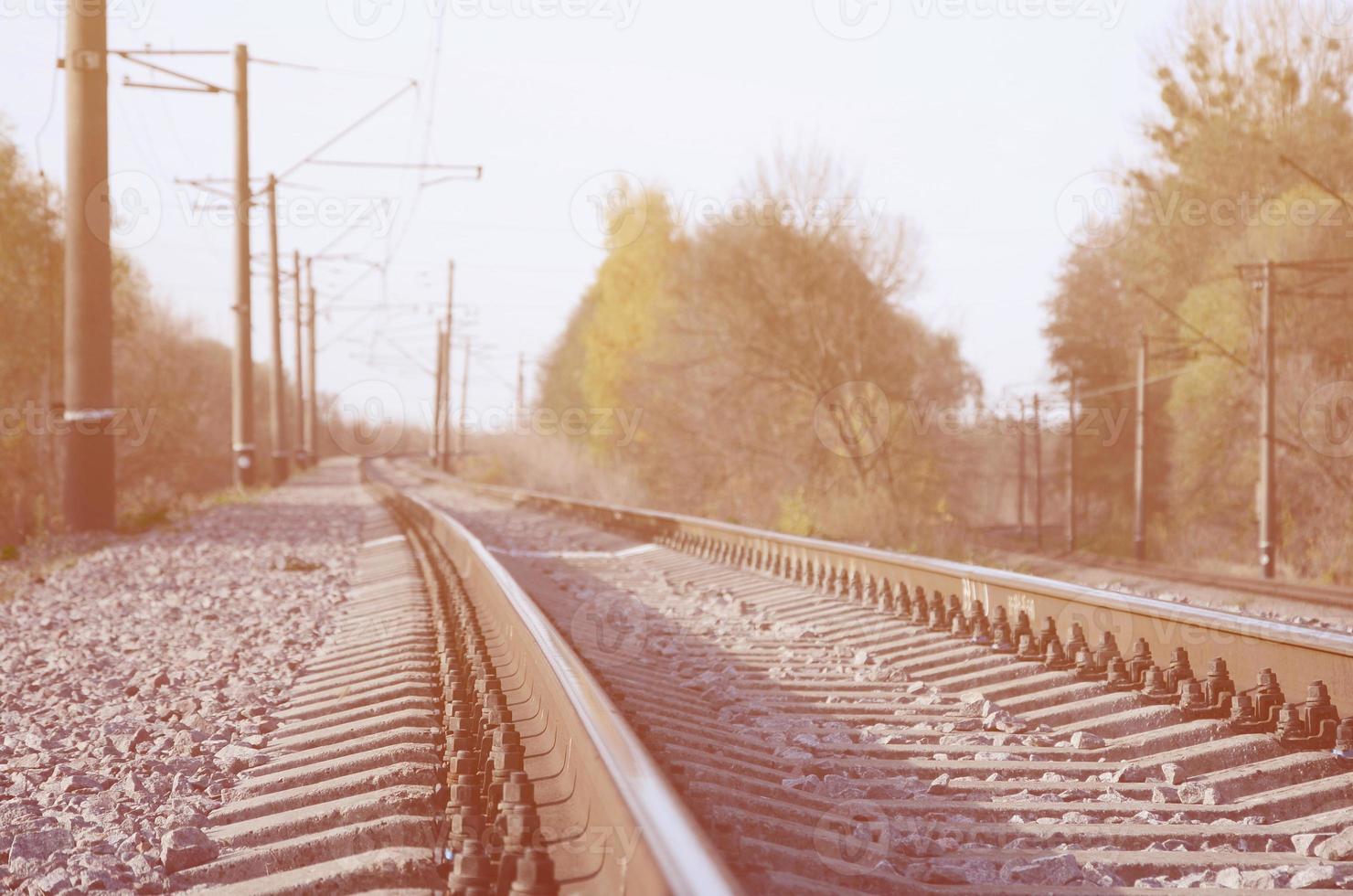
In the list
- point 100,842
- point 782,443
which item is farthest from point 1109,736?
point 782,443

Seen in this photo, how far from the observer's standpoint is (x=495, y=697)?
4547 millimetres

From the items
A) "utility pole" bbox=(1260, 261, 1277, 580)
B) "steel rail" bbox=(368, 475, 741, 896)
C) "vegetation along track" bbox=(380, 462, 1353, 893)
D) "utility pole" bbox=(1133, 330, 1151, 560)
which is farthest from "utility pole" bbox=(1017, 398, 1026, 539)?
"steel rail" bbox=(368, 475, 741, 896)

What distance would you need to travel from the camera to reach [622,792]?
2.75 metres

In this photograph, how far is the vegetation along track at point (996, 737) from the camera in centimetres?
331

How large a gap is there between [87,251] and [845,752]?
14.2 m

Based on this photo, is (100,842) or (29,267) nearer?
(100,842)

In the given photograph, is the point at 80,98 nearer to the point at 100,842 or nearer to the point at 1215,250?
the point at 100,842

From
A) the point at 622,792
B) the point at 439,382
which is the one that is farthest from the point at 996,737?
the point at 439,382

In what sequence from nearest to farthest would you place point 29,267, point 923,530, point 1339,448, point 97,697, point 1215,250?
point 97,697 → point 923,530 → point 1339,448 → point 29,267 → point 1215,250

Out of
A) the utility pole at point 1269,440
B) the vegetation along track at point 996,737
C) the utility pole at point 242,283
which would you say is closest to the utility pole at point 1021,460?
the utility pole at point 1269,440

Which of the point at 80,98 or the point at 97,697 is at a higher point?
the point at 80,98

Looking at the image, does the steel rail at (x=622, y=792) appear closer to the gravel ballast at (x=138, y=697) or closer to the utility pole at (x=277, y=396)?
the gravel ballast at (x=138, y=697)

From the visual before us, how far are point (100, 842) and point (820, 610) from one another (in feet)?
17.8

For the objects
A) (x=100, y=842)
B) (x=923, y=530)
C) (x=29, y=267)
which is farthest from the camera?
(x=29, y=267)
